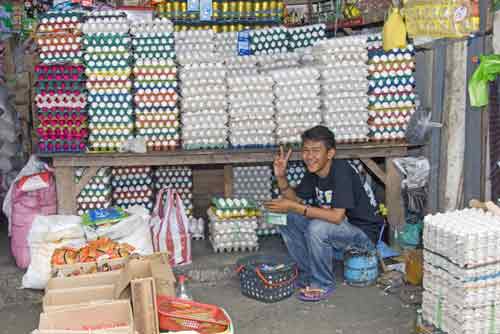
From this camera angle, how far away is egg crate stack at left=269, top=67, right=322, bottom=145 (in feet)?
20.4

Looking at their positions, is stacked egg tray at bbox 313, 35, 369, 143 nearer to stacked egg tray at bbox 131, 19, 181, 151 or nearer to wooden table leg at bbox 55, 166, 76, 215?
stacked egg tray at bbox 131, 19, 181, 151

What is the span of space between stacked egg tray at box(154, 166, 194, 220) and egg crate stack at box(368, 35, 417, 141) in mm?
2411

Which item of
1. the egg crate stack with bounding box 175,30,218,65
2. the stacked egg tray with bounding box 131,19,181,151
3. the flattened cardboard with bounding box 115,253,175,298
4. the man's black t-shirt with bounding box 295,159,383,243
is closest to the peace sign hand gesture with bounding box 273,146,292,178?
the man's black t-shirt with bounding box 295,159,383,243

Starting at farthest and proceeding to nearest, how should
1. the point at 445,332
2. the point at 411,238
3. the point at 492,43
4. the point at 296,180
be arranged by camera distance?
1. the point at 296,180
2. the point at 411,238
3. the point at 492,43
4. the point at 445,332

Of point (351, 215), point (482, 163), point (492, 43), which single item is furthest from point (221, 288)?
point (492, 43)

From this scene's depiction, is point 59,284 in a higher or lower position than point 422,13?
lower

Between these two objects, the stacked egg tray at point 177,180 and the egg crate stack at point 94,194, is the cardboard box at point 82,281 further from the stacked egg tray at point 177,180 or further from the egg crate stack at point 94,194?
the stacked egg tray at point 177,180

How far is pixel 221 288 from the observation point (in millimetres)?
5805

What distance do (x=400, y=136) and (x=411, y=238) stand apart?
1083 millimetres

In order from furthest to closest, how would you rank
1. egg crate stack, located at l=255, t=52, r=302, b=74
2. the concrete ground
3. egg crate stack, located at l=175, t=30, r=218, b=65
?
1. egg crate stack, located at l=255, t=52, r=302, b=74
2. egg crate stack, located at l=175, t=30, r=218, b=65
3. the concrete ground

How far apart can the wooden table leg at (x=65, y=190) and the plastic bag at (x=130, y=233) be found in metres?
0.66

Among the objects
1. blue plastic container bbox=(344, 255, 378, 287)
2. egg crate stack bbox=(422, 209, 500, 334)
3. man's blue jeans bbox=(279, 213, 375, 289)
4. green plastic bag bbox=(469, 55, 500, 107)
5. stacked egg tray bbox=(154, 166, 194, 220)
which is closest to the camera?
egg crate stack bbox=(422, 209, 500, 334)

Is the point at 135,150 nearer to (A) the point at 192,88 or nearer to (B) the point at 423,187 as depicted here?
(A) the point at 192,88

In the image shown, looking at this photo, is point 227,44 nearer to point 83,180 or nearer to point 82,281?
point 83,180
